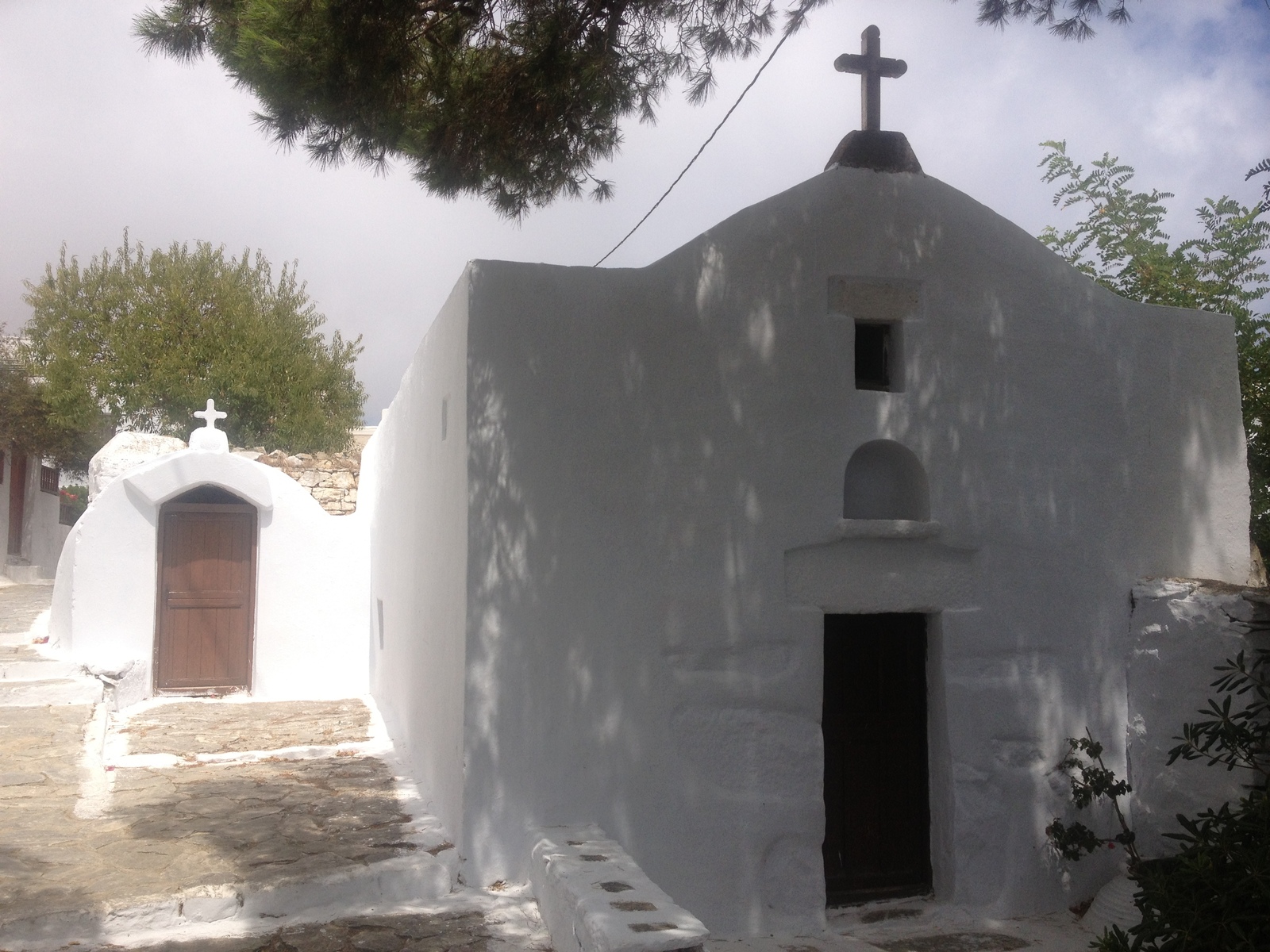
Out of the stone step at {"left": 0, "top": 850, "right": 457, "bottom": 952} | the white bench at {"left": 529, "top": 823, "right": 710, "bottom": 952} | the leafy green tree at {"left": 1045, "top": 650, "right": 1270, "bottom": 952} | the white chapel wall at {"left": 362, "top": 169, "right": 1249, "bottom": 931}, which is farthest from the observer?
the white chapel wall at {"left": 362, "top": 169, "right": 1249, "bottom": 931}

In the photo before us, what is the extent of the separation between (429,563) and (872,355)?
278cm

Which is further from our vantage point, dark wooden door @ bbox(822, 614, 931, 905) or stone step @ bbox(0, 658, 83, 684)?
stone step @ bbox(0, 658, 83, 684)

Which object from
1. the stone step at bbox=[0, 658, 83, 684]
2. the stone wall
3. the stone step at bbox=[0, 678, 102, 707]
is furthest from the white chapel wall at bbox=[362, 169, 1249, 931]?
the stone wall

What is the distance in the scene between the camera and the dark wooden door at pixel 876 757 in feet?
17.4

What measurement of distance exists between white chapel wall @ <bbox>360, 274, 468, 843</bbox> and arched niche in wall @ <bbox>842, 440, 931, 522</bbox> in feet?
6.77

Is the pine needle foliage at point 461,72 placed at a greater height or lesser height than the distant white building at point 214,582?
→ greater

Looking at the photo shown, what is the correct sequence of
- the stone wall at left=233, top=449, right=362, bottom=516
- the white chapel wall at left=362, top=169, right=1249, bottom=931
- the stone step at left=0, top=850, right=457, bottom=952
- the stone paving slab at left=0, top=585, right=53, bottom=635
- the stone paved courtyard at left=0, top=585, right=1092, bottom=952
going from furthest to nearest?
the stone paving slab at left=0, top=585, right=53, bottom=635, the stone wall at left=233, top=449, right=362, bottom=516, the white chapel wall at left=362, top=169, right=1249, bottom=931, the stone paved courtyard at left=0, top=585, right=1092, bottom=952, the stone step at left=0, top=850, right=457, bottom=952

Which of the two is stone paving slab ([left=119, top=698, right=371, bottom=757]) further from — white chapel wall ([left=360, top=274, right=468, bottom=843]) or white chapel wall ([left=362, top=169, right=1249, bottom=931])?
white chapel wall ([left=362, top=169, right=1249, bottom=931])

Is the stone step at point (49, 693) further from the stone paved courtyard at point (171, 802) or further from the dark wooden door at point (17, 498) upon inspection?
the dark wooden door at point (17, 498)

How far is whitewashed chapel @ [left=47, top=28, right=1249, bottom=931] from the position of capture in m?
4.65

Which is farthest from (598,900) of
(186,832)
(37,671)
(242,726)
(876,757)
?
(37,671)

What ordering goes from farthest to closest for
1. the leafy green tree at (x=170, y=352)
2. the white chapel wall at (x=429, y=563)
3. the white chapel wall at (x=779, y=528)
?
1. the leafy green tree at (x=170, y=352)
2. the white chapel wall at (x=429, y=563)
3. the white chapel wall at (x=779, y=528)

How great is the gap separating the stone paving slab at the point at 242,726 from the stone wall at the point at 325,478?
2748 millimetres

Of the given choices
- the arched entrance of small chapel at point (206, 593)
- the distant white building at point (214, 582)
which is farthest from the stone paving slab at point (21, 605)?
the arched entrance of small chapel at point (206, 593)
